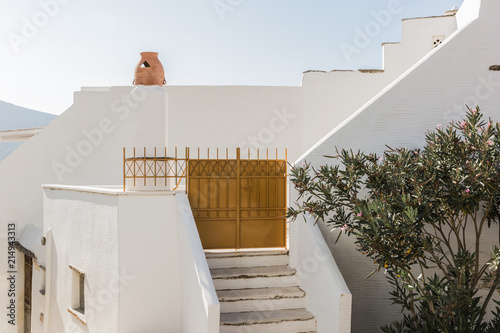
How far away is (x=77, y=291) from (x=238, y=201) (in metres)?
3.78

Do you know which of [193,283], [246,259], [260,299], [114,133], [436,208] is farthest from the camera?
[114,133]

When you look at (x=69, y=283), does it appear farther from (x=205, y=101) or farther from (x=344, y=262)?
(x=205, y=101)

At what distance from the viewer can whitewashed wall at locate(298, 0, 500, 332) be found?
7.55m

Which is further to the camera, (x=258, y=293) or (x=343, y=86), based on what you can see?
(x=343, y=86)

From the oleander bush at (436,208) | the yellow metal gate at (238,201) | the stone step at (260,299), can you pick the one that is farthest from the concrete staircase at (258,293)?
the oleander bush at (436,208)

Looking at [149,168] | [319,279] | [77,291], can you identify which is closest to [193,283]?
[319,279]

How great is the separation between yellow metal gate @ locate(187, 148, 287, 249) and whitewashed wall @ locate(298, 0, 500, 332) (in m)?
1.55

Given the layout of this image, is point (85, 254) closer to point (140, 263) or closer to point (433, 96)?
point (140, 263)

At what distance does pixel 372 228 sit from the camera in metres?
5.83

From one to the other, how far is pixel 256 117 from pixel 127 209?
7142 mm

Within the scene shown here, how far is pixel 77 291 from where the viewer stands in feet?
31.4

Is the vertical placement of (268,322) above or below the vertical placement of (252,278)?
below

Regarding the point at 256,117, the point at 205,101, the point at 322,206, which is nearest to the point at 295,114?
the point at 256,117

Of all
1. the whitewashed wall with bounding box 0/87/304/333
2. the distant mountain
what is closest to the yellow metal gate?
the whitewashed wall with bounding box 0/87/304/333
